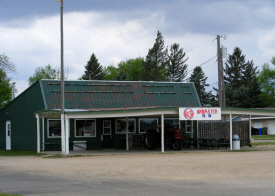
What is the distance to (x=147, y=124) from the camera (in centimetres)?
3075

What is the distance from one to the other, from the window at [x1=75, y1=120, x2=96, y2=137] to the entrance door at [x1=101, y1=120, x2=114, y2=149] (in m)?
1.04

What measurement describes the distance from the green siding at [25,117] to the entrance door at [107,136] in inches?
174

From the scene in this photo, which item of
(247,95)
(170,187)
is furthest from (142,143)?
(247,95)

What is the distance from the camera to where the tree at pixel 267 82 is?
73312 millimetres

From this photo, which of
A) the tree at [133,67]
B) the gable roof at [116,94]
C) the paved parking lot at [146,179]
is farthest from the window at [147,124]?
the tree at [133,67]

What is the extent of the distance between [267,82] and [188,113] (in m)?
55.1

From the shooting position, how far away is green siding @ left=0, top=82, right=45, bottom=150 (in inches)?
1169

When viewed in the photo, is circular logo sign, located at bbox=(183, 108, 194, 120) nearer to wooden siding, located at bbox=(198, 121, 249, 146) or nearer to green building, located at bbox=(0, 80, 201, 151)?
green building, located at bbox=(0, 80, 201, 151)

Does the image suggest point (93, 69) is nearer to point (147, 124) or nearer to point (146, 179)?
point (147, 124)

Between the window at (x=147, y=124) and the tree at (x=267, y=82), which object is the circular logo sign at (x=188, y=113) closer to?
the window at (x=147, y=124)

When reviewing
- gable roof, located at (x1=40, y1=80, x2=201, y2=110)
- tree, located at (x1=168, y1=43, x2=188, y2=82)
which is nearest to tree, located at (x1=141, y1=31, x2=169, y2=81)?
tree, located at (x1=168, y1=43, x2=188, y2=82)

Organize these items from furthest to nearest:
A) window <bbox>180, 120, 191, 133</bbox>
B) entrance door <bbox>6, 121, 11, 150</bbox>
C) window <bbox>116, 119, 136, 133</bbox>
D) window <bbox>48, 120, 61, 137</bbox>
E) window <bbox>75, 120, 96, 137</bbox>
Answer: entrance door <bbox>6, 121, 11, 150</bbox> < window <bbox>180, 120, 191, 133</bbox> < window <bbox>116, 119, 136, 133</bbox> < window <bbox>75, 120, 96, 137</bbox> < window <bbox>48, 120, 61, 137</bbox>

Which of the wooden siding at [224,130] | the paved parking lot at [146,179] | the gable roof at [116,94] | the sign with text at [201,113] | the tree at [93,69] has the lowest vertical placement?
the paved parking lot at [146,179]

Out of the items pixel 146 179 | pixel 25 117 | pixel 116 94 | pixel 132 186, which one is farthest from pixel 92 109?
pixel 132 186
